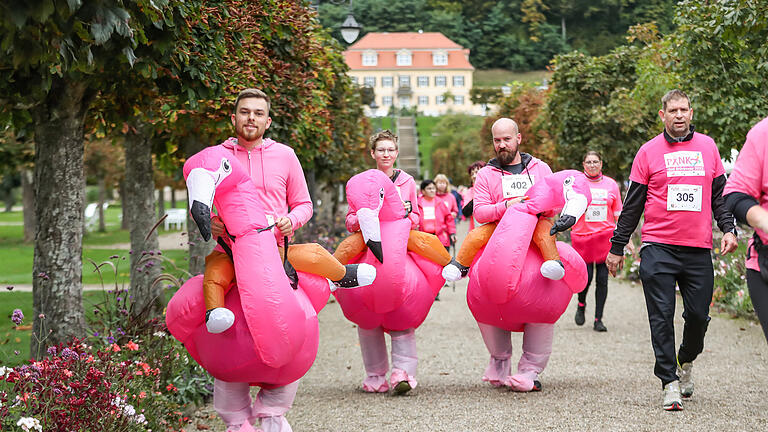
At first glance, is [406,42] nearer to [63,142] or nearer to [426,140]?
[426,140]

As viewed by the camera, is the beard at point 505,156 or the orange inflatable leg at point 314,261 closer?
the orange inflatable leg at point 314,261

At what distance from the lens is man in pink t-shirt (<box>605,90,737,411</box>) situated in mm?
6906

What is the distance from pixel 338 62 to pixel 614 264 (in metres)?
14.5

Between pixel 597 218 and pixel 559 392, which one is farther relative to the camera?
pixel 597 218

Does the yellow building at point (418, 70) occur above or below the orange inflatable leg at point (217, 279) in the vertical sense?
above

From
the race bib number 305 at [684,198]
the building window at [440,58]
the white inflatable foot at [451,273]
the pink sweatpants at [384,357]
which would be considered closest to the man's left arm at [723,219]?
the race bib number 305 at [684,198]

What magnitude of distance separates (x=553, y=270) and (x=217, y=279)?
2.87 m

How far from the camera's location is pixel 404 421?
7.09 m

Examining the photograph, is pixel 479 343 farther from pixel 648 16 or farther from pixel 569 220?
pixel 648 16

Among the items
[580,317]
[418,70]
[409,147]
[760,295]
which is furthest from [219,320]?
[418,70]

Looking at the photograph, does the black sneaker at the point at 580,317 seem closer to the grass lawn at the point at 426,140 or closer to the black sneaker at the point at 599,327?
the black sneaker at the point at 599,327

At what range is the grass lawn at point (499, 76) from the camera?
15125cm

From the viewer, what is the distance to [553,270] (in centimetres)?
723

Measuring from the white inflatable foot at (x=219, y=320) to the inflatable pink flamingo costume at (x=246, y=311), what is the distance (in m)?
0.11
